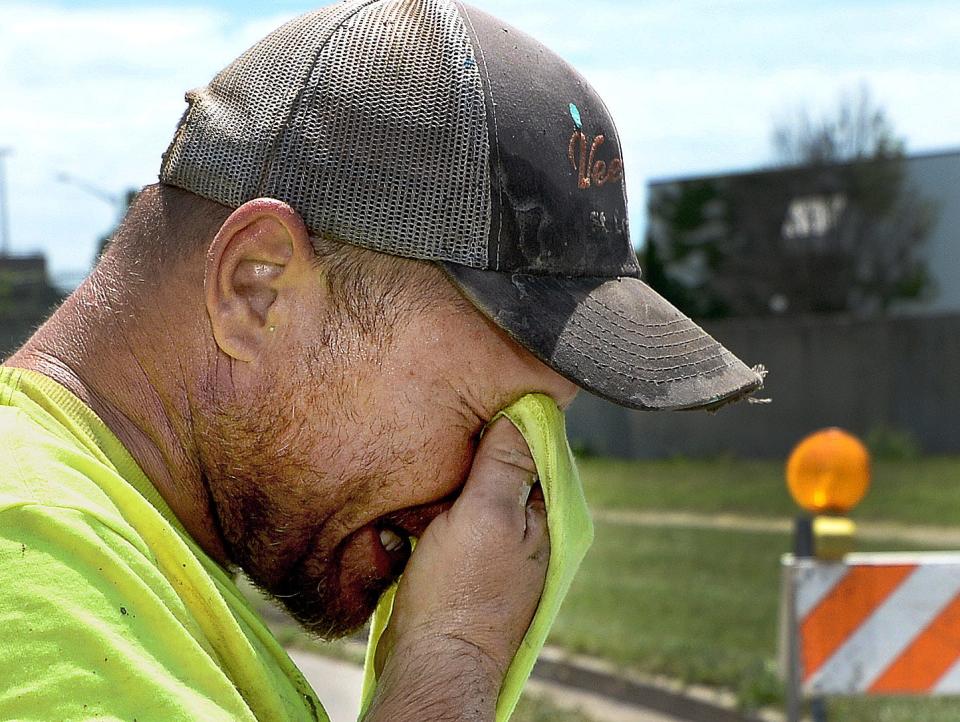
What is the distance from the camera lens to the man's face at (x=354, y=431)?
1508mm

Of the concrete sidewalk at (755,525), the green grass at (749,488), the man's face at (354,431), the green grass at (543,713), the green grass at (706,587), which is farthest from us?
the green grass at (749,488)

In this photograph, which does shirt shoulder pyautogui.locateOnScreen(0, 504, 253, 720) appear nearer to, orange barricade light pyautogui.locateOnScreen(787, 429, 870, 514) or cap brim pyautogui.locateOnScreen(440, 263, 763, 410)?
cap brim pyautogui.locateOnScreen(440, 263, 763, 410)

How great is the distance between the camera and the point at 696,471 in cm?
1659

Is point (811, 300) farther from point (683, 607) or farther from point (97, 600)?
point (97, 600)

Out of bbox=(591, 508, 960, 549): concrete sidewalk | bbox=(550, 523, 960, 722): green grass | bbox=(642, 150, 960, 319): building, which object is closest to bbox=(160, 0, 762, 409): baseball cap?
bbox=(550, 523, 960, 722): green grass

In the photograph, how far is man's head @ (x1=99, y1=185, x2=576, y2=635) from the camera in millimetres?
1479

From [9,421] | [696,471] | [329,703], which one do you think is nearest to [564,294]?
[9,421]

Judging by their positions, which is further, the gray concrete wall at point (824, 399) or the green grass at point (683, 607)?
the gray concrete wall at point (824, 399)

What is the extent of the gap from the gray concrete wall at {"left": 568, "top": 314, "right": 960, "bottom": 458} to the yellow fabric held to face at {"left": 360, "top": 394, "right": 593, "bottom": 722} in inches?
666

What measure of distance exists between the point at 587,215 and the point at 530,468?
329mm

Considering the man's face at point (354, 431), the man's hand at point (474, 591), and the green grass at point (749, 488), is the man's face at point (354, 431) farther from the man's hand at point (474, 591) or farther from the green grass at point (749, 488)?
the green grass at point (749, 488)

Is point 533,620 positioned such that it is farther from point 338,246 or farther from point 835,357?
point 835,357

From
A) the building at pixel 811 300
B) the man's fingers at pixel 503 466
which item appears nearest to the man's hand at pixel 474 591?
the man's fingers at pixel 503 466

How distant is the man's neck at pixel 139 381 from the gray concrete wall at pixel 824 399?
17.1 meters
